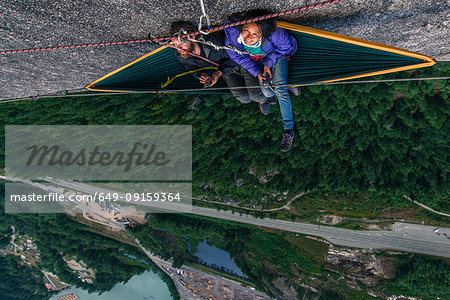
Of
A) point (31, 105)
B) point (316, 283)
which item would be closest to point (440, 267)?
point (316, 283)

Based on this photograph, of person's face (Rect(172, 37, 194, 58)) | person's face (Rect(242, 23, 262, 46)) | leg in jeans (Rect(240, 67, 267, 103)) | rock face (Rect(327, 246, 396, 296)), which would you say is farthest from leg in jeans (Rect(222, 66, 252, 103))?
rock face (Rect(327, 246, 396, 296))

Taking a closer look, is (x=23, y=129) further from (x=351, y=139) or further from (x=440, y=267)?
(x=440, y=267)

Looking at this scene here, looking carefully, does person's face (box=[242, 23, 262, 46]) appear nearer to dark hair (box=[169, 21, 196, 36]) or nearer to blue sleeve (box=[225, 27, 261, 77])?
blue sleeve (box=[225, 27, 261, 77])

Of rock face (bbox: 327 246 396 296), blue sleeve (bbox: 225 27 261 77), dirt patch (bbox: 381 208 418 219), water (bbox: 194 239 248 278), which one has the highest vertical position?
blue sleeve (bbox: 225 27 261 77)

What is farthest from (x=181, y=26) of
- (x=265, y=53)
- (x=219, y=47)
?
(x=265, y=53)

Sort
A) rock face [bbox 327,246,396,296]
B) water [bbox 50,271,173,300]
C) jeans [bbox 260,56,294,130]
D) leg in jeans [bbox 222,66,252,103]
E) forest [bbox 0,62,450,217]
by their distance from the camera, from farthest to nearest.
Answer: water [bbox 50,271,173,300], rock face [bbox 327,246,396,296], forest [bbox 0,62,450,217], leg in jeans [bbox 222,66,252,103], jeans [bbox 260,56,294,130]

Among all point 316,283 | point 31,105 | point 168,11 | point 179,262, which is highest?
point 168,11

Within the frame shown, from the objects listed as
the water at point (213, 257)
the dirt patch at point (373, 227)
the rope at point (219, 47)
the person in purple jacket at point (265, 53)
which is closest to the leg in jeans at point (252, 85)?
the person in purple jacket at point (265, 53)

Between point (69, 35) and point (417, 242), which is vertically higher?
point (69, 35)
